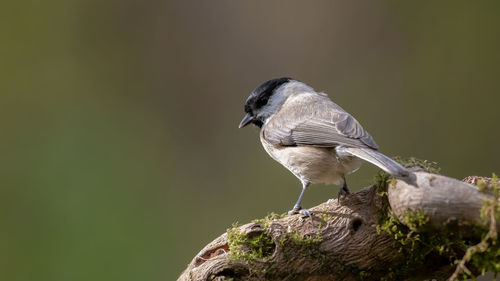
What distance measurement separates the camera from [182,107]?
6.12 metres

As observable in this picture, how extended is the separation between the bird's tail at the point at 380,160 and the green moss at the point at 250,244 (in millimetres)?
575

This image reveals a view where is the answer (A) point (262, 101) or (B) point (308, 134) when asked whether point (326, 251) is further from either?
(A) point (262, 101)

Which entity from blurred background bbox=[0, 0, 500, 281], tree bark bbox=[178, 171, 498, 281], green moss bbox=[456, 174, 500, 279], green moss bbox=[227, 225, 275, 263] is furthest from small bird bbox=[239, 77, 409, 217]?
blurred background bbox=[0, 0, 500, 281]

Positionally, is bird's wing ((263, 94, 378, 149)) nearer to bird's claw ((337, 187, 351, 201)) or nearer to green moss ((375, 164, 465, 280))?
bird's claw ((337, 187, 351, 201))

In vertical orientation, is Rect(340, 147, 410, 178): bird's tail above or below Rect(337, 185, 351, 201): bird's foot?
above

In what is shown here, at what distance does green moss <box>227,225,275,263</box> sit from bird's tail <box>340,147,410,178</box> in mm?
575

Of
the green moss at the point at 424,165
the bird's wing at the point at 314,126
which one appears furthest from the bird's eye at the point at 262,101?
the green moss at the point at 424,165

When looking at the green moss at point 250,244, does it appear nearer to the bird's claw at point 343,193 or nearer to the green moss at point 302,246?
the green moss at point 302,246

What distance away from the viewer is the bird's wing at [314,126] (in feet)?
8.30

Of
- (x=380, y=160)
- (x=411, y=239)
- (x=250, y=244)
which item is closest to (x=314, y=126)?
(x=380, y=160)

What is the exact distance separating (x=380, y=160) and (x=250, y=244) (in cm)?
68

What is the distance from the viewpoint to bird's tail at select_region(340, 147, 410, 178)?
6.16ft

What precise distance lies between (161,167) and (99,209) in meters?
0.86

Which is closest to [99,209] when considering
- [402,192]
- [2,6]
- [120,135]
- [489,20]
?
[120,135]
